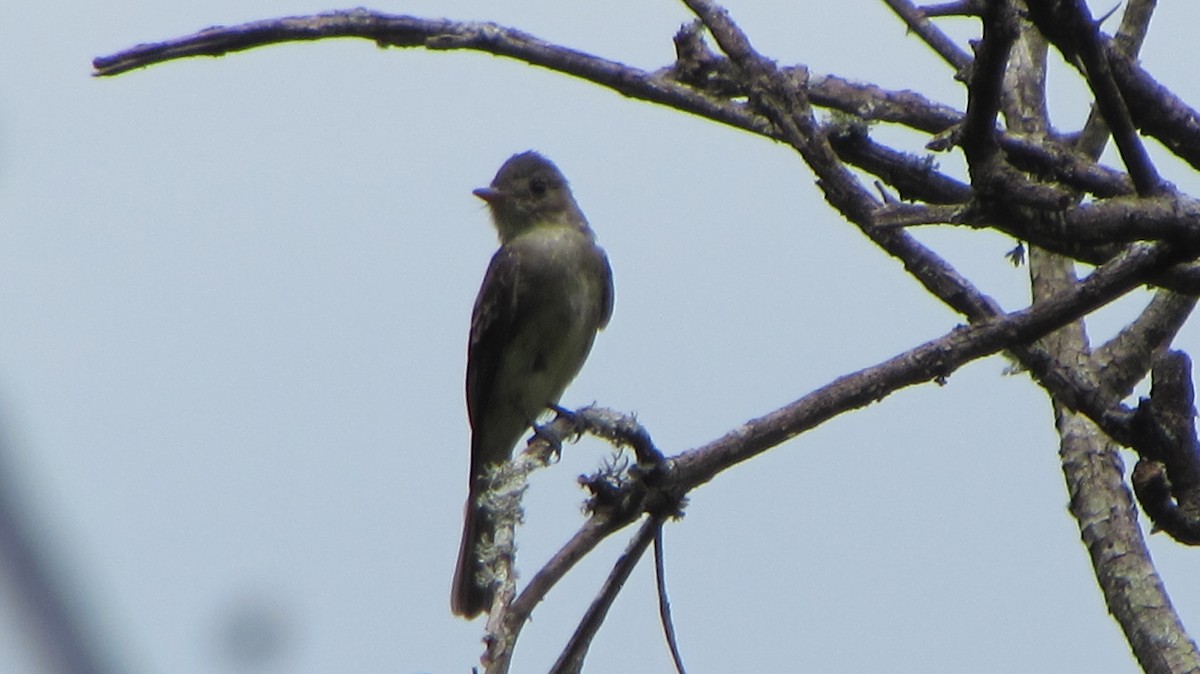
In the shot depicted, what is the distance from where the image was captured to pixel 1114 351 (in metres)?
4.16

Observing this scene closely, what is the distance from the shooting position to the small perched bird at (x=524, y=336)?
7105 mm

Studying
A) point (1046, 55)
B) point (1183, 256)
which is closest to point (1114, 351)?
point (1046, 55)

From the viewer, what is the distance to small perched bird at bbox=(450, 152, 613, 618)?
280 inches

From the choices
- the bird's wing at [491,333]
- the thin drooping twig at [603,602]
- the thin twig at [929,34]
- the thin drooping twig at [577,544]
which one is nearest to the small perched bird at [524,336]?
the bird's wing at [491,333]

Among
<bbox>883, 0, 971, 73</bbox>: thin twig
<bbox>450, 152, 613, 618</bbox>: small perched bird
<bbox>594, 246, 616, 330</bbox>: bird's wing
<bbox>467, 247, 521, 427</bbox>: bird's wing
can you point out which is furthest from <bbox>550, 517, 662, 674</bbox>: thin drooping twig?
<bbox>594, 246, 616, 330</bbox>: bird's wing

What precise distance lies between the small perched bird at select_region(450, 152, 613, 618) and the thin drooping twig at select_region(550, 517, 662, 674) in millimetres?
4047

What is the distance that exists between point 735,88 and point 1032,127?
148cm

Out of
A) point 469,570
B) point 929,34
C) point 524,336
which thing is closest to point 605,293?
point 524,336

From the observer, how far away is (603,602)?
2771 mm

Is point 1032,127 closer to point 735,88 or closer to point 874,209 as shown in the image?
point 735,88

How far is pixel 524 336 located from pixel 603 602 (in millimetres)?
4407

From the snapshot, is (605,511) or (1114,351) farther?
(1114,351)

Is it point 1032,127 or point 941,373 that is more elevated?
point 1032,127

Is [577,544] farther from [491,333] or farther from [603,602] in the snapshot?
[491,333]
